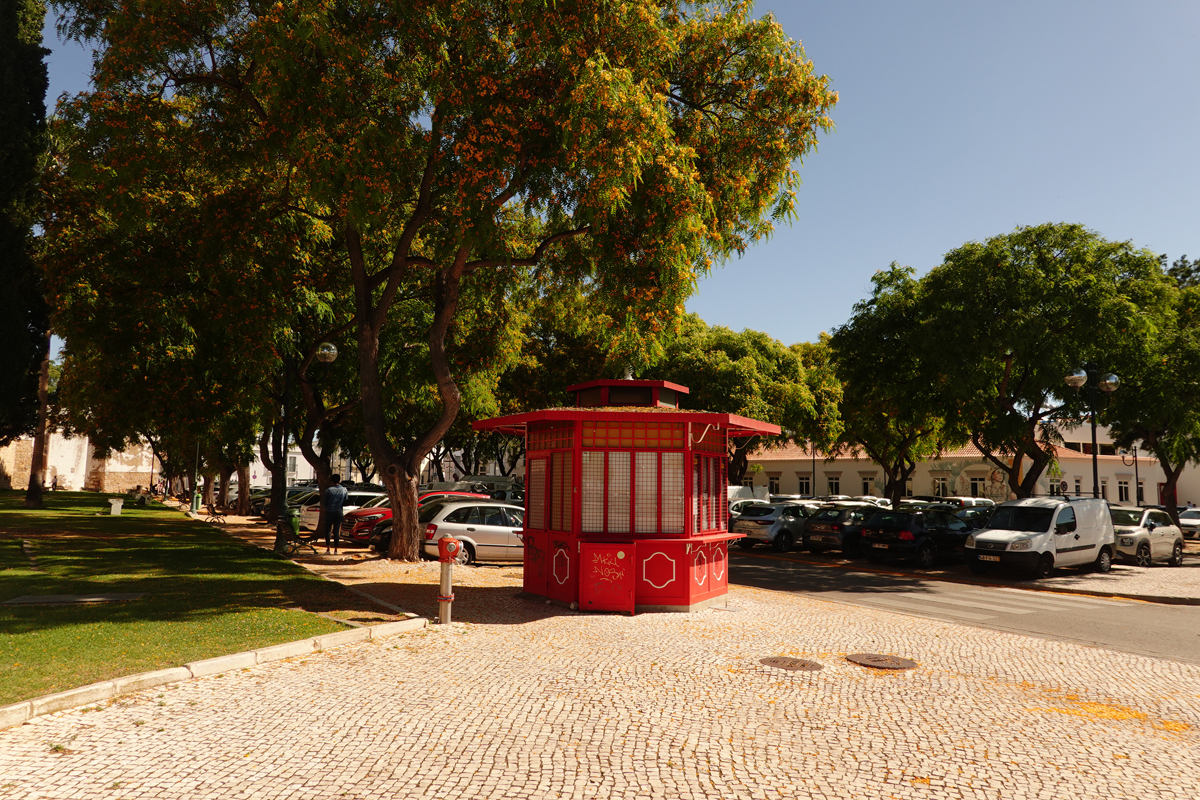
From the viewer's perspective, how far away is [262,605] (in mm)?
11375

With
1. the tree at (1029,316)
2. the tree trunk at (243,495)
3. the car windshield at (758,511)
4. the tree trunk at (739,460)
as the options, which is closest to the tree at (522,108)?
the tree at (1029,316)

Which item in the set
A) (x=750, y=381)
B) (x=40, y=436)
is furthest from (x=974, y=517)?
(x=40, y=436)

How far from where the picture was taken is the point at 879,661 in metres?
9.01

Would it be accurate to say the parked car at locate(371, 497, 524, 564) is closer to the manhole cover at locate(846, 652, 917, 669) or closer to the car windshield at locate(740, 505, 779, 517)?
the manhole cover at locate(846, 652, 917, 669)

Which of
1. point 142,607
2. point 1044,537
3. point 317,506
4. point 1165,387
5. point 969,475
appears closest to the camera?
point 142,607

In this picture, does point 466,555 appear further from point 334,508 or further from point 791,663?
point 791,663

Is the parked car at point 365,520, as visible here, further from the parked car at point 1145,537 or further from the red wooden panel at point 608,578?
the parked car at point 1145,537

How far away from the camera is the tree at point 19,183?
26125 millimetres

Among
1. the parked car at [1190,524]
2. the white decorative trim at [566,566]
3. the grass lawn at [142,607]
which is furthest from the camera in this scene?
the parked car at [1190,524]

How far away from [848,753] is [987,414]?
1832 centimetres

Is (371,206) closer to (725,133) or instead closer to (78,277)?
(725,133)

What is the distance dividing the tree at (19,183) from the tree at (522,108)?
1434 cm

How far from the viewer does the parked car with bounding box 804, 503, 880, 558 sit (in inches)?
918

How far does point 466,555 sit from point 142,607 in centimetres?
779
